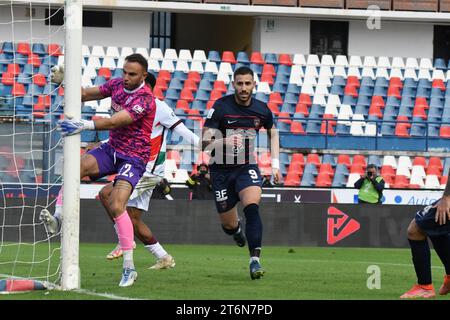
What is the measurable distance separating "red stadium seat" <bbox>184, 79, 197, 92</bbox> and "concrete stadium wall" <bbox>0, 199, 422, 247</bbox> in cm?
821

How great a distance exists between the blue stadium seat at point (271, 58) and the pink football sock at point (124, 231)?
2135 cm

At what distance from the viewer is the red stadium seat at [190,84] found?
28609 millimetres

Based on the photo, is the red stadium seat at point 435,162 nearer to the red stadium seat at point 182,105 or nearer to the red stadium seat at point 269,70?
the red stadium seat at point 269,70

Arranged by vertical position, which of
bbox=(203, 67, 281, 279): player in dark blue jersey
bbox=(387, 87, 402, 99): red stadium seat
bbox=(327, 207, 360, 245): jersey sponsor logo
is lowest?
bbox=(327, 207, 360, 245): jersey sponsor logo

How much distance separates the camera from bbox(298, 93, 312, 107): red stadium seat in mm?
28994

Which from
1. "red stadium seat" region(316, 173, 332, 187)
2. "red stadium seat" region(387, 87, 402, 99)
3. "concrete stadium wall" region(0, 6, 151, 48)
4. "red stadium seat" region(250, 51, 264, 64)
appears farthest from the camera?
"concrete stadium wall" region(0, 6, 151, 48)

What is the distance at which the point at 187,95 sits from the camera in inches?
1110

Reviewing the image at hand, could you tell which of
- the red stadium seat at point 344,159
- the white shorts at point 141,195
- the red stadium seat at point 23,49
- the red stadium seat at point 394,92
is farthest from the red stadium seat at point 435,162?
the white shorts at point 141,195

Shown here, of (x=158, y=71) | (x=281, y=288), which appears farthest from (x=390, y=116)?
(x=281, y=288)

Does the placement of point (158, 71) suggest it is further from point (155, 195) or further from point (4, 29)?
point (155, 195)

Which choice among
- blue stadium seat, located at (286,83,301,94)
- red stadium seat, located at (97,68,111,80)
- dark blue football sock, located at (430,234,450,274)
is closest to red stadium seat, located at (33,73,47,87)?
red stadium seat, located at (97,68,111,80)

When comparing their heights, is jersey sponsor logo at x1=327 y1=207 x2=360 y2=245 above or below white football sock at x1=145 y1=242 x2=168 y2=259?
below

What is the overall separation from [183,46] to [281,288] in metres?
27.1

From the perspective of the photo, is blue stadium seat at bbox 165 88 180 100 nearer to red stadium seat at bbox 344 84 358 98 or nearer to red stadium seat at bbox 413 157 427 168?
red stadium seat at bbox 344 84 358 98
